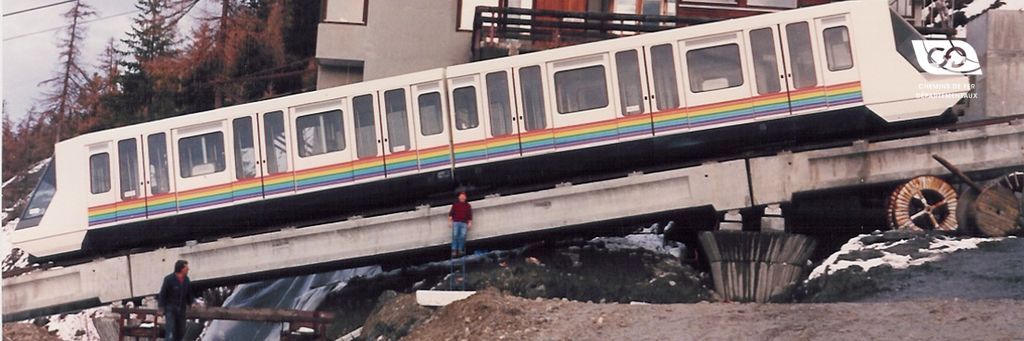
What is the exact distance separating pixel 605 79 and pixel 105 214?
7684mm

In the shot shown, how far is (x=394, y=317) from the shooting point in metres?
17.4

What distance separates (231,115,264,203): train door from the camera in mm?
20094

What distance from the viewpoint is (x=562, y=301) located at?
1656 cm

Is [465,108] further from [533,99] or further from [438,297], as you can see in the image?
[438,297]

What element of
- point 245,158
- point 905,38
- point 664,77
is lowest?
point 245,158

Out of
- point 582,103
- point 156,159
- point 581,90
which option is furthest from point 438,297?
point 156,159

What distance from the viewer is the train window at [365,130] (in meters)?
19.9

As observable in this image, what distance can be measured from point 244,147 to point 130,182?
1.84 metres

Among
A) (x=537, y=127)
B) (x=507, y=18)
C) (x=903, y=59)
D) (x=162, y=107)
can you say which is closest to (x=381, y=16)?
(x=507, y=18)

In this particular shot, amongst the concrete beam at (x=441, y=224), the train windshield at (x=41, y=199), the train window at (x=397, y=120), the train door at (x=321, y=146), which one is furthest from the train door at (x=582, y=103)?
the train windshield at (x=41, y=199)

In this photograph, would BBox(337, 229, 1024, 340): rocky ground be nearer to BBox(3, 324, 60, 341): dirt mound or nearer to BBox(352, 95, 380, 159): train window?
BBox(352, 95, 380, 159): train window

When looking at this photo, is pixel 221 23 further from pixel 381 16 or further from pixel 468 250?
pixel 468 250

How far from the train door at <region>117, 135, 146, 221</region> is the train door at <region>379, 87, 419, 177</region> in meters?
3.75

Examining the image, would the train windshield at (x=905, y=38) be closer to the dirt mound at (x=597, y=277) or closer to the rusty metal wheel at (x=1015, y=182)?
the rusty metal wheel at (x=1015, y=182)
